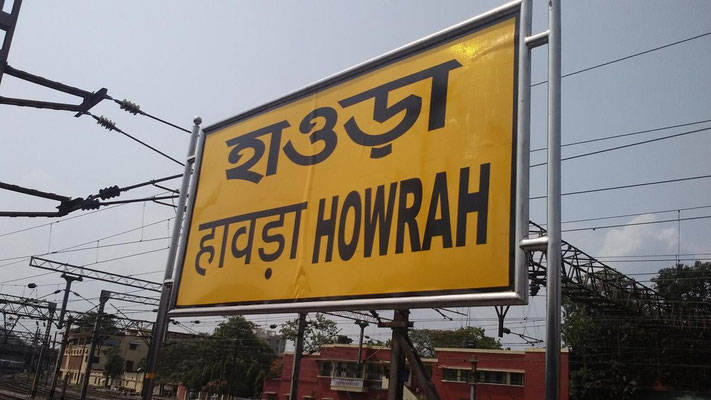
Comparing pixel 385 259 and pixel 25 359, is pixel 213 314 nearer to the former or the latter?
pixel 385 259

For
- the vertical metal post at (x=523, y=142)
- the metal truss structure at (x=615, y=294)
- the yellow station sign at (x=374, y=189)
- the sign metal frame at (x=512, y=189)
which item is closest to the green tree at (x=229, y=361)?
the metal truss structure at (x=615, y=294)

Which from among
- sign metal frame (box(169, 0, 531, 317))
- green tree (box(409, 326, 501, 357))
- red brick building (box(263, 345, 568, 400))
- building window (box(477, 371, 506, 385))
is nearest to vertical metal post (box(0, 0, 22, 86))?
sign metal frame (box(169, 0, 531, 317))

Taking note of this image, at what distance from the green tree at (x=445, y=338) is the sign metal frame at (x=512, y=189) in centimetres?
6244

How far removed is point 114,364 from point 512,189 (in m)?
80.9

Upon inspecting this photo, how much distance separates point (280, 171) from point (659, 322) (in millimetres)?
26500

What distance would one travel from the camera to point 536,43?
9.45 feet

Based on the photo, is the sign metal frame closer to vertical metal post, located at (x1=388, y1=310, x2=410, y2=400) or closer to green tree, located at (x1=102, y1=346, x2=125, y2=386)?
vertical metal post, located at (x1=388, y1=310, x2=410, y2=400)

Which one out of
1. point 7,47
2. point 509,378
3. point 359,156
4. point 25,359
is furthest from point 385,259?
point 25,359

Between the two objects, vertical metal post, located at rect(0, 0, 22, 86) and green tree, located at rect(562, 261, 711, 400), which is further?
green tree, located at rect(562, 261, 711, 400)

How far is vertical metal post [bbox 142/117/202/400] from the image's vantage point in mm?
4652

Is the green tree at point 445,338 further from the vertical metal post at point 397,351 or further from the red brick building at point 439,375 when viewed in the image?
the vertical metal post at point 397,351

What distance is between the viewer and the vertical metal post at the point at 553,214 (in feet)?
7.47

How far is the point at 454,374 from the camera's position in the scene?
39.4 m

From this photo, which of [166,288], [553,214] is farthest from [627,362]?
[553,214]
